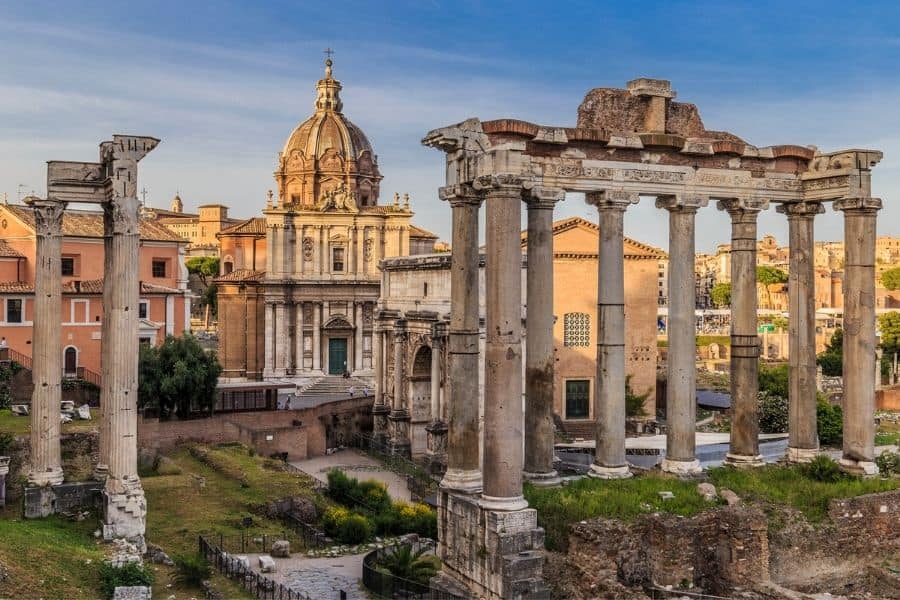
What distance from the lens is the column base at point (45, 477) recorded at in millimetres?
19672

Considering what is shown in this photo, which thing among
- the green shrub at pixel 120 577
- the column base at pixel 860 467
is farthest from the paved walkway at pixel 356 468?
the column base at pixel 860 467

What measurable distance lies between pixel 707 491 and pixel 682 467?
1.21 metres

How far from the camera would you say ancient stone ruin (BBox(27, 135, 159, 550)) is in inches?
725

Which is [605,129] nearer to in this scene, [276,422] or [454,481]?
[454,481]

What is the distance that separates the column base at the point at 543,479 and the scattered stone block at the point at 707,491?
7.90 feet

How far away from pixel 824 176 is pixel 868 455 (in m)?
5.39

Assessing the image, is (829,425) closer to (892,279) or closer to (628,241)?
(628,241)

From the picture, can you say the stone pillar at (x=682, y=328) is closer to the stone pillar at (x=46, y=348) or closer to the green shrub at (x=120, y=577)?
the green shrub at (x=120, y=577)

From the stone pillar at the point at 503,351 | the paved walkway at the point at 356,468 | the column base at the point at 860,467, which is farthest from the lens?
the paved walkway at the point at 356,468

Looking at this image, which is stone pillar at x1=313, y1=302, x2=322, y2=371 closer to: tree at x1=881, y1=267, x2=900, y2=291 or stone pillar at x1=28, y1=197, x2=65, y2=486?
stone pillar at x1=28, y1=197, x2=65, y2=486

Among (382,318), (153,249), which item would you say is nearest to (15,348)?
(153,249)

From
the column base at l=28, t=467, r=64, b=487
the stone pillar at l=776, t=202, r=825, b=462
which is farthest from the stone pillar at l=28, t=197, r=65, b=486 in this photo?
the stone pillar at l=776, t=202, r=825, b=462

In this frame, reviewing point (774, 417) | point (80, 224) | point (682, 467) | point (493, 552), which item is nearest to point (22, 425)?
point (80, 224)

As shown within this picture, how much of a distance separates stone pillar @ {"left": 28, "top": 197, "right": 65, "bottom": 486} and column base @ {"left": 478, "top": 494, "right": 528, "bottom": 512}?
9942 mm
